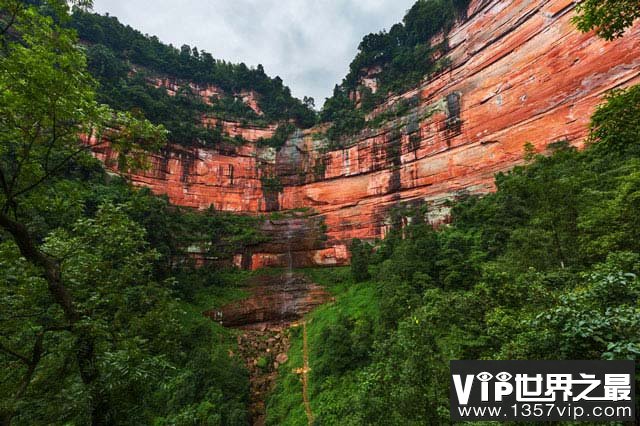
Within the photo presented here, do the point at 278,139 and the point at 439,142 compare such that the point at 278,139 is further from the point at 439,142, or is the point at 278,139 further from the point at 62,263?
the point at 62,263

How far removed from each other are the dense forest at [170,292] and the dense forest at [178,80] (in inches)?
1003

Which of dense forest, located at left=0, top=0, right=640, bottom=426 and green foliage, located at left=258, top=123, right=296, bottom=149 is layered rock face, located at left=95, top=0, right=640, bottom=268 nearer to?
green foliage, located at left=258, top=123, right=296, bottom=149

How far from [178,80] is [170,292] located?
1633 inches

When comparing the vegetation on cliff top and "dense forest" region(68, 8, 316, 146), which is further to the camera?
"dense forest" region(68, 8, 316, 146)

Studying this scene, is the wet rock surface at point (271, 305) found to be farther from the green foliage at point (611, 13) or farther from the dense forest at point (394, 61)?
the green foliage at point (611, 13)

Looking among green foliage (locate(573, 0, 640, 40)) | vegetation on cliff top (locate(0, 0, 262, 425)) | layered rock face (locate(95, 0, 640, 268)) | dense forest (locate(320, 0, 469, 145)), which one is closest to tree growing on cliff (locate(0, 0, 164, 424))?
vegetation on cliff top (locate(0, 0, 262, 425))

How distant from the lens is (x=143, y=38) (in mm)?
37219

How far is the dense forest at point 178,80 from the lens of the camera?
2775cm

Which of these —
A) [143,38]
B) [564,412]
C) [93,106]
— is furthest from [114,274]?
[143,38]

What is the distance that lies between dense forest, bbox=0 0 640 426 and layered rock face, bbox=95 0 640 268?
766 centimetres

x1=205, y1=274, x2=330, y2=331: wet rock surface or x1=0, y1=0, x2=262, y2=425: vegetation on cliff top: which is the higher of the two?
x1=0, y1=0, x2=262, y2=425: vegetation on cliff top

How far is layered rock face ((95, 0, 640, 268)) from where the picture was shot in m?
17.4

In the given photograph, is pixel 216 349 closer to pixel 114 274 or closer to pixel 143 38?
pixel 114 274

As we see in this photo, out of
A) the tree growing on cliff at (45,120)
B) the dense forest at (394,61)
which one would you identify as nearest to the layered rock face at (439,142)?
the dense forest at (394,61)
